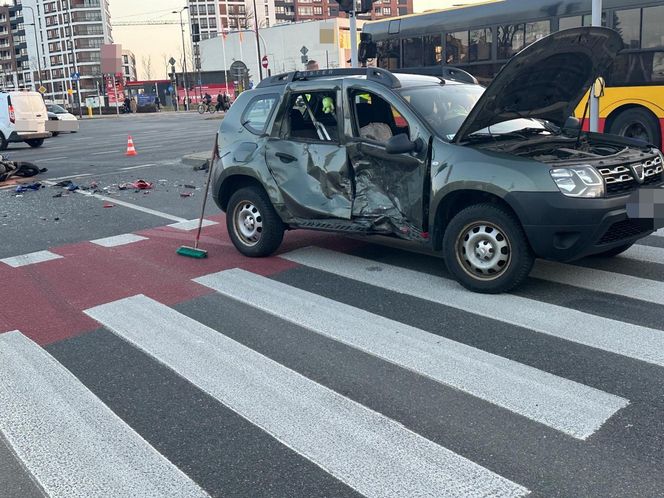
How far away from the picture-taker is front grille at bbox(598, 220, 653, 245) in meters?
5.57

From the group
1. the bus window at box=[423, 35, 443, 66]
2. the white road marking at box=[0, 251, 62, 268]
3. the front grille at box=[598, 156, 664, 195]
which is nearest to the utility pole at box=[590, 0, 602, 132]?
the bus window at box=[423, 35, 443, 66]

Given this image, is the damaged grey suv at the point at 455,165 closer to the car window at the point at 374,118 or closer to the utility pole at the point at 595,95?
the car window at the point at 374,118

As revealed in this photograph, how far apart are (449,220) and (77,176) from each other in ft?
39.9

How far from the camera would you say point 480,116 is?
5871 millimetres

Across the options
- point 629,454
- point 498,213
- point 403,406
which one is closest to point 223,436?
point 403,406

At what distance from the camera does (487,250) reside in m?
5.84

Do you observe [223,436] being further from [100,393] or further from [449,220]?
[449,220]

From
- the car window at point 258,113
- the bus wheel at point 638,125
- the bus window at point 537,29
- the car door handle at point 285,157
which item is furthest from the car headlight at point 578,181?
the bus window at point 537,29

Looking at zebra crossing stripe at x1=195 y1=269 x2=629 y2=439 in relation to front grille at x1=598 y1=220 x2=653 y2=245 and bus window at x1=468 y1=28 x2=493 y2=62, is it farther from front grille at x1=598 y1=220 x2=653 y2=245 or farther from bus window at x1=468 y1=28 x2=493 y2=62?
bus window at x1=468 y1=28 x2=493 y2=62

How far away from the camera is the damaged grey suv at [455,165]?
552 centimetres

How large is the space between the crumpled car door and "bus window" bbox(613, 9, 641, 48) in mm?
8551

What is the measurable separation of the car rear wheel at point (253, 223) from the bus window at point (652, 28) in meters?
8.75

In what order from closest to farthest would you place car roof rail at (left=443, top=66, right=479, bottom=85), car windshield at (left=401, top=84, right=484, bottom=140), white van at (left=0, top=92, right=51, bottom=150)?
car windshield at (left=401, top=84, right=484, bottom=140), car roof rail at (left=443, top=66, right=479, bottom=85), white van at (left=0, top=92, right=51, bottom=150)

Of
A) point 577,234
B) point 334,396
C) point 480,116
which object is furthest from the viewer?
point 480,116
